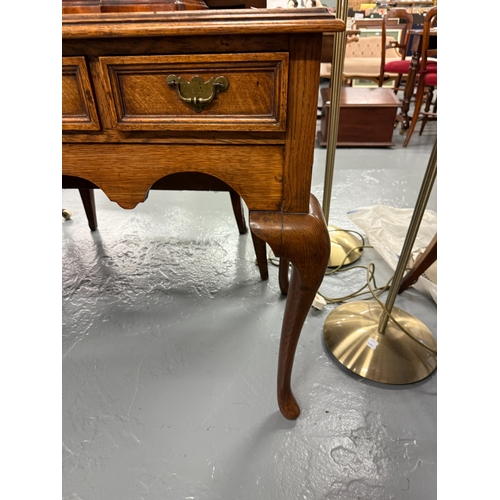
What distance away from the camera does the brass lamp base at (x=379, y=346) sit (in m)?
0.97

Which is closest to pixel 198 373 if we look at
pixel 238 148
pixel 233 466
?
pixel 233 466

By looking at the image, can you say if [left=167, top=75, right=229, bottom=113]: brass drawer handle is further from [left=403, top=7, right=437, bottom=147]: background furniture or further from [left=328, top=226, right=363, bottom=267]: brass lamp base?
[left=403, top=7, right=437, bottom=147]: background furniture

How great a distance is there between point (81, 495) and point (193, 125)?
79 centimetres

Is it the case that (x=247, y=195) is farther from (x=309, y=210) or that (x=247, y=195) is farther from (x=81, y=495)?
(x=81, y=495)

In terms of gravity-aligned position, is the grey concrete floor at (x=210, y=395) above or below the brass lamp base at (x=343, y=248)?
below

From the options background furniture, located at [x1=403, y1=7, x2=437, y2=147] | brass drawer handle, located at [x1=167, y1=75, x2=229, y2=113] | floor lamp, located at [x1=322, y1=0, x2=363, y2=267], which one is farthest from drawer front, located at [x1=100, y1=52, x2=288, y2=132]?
background furniture, located at [x1=403, y1=7, x2=437, y2=147]

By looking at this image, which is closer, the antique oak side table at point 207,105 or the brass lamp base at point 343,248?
→ the antique oak side table at point 207,105

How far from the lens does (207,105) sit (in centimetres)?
52

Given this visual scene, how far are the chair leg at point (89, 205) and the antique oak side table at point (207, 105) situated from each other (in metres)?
0.98

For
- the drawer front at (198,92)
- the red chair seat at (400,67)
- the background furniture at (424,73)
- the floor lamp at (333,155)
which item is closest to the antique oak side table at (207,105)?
the drawer front at (198,92)

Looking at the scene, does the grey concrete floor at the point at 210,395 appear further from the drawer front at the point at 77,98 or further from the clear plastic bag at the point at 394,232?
the drawer front at the point at 77,98

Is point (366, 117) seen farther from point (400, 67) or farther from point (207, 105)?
point (207, 105)

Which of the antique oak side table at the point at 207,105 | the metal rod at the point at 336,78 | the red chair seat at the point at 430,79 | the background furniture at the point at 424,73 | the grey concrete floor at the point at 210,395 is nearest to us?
the antique oak side table at the point at 207,105

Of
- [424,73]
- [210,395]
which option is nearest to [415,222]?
[210,395]
